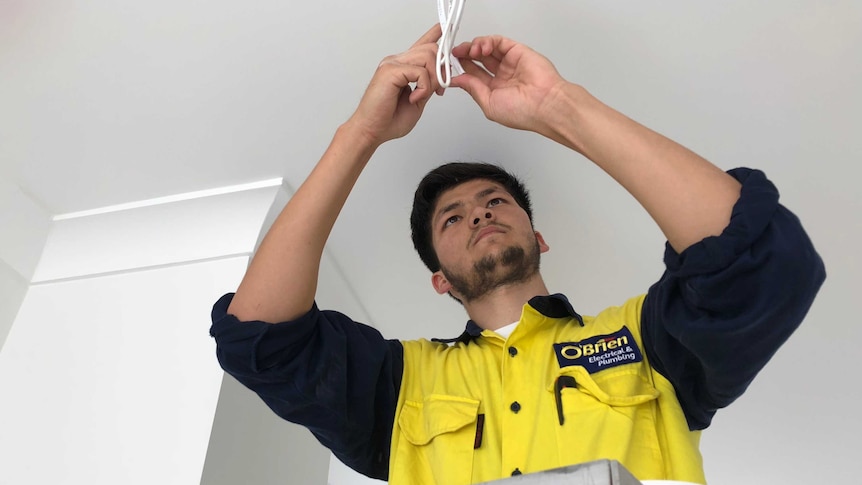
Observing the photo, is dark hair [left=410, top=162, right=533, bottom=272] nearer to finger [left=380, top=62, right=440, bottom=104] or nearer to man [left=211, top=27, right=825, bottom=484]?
man [left=211, top=27, right=825, bottom=484]

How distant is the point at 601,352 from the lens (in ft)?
3.33

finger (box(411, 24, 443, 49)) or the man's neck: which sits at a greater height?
finger (box(411, 24, 443, 49))

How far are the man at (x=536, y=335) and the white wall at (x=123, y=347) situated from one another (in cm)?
30

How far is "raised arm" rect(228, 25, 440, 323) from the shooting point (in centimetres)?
102

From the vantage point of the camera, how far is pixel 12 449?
1.27 m

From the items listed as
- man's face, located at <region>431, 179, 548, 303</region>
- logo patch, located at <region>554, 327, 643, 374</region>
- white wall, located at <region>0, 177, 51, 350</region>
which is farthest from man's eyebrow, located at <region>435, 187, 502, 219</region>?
white wall, located at <region>0, 177, 51, 350</region>

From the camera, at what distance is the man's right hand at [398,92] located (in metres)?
1.02

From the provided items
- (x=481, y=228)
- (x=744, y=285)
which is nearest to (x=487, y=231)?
(x=481, y=228)

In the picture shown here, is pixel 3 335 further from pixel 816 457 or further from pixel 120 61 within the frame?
pixel 816 457

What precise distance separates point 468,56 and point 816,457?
6.18 feet

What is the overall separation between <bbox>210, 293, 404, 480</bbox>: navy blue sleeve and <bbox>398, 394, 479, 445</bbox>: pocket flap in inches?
2.1

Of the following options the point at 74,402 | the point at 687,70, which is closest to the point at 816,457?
the point at 687,70

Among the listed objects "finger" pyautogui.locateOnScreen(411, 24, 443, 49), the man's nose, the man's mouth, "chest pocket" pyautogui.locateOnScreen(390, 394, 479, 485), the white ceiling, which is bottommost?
"chest pocket" pyautogui.locateOnScreen(390, 394, 479, 485)

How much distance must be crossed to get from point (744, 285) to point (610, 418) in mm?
261
